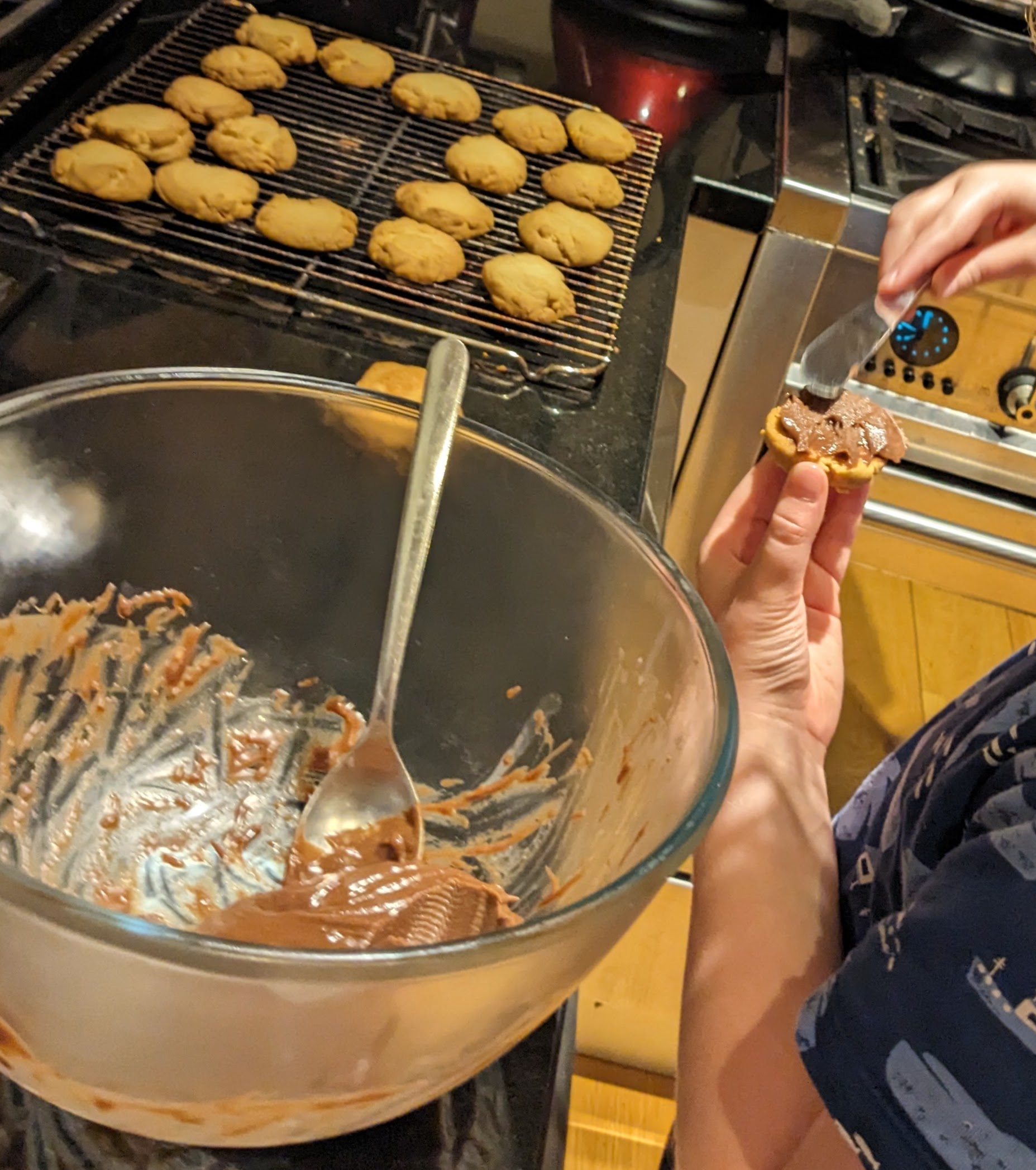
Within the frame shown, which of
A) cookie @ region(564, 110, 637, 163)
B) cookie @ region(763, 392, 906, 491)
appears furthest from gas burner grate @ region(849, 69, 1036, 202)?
cookie @ region(763, 392, 906, 491)

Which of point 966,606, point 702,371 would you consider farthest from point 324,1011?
point 966,606

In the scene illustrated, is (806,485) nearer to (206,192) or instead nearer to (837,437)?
(837,437)

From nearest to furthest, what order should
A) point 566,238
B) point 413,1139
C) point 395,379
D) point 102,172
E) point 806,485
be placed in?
1. point 413,1139
2. point 806,485
3. point 395,379
4. point 102,172
5. point 566,238

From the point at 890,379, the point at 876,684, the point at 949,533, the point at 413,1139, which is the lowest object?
the point at 876,684

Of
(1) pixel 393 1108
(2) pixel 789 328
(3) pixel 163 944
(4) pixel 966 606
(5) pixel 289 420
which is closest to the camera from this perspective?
(3) pixel 163 944

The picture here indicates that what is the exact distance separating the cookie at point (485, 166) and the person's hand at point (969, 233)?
1.50 ft

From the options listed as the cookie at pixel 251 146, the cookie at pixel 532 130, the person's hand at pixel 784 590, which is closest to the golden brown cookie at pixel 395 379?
the person's hand at pixel 784 590

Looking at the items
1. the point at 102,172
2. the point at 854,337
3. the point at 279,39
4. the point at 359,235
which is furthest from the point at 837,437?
the point at 279,39

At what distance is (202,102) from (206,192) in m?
0.20

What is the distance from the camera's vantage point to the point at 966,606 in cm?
146

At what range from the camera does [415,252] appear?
996 mm

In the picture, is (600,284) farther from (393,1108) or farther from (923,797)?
(393,1108)

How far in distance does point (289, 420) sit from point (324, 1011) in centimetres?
30

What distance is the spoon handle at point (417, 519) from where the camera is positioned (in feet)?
1.63
